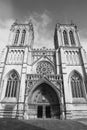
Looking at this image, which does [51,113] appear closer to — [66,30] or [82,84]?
[82,84]

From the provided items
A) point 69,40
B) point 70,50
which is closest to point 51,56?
point 70,50

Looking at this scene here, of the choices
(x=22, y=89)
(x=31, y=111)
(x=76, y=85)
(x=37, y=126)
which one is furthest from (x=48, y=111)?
(x=37, y=126)

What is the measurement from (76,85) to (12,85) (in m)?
13.6

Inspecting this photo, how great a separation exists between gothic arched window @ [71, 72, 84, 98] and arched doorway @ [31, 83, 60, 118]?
4014 millimetres

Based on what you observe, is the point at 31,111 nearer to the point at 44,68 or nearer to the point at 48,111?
the point at 48,111

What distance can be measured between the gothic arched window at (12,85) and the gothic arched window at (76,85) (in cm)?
1193

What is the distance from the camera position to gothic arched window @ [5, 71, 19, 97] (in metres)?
19.9

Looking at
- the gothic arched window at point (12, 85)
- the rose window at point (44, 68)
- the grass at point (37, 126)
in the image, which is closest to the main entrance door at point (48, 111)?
the gothic arched window at point (12, 85)

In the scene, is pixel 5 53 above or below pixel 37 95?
above

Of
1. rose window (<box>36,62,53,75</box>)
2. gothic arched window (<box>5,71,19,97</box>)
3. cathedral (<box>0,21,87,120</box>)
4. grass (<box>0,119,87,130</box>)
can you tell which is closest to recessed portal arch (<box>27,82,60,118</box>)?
cathedral (<box>0,21,87,120</box>)

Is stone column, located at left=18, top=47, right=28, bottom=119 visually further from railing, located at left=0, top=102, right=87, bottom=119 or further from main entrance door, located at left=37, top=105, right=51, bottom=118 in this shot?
main entrance door, located at left=37, top=105, right=51, bottom=118

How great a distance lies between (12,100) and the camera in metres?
18.9

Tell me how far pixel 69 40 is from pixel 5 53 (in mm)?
17471

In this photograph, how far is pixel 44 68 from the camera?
24.2 meters
